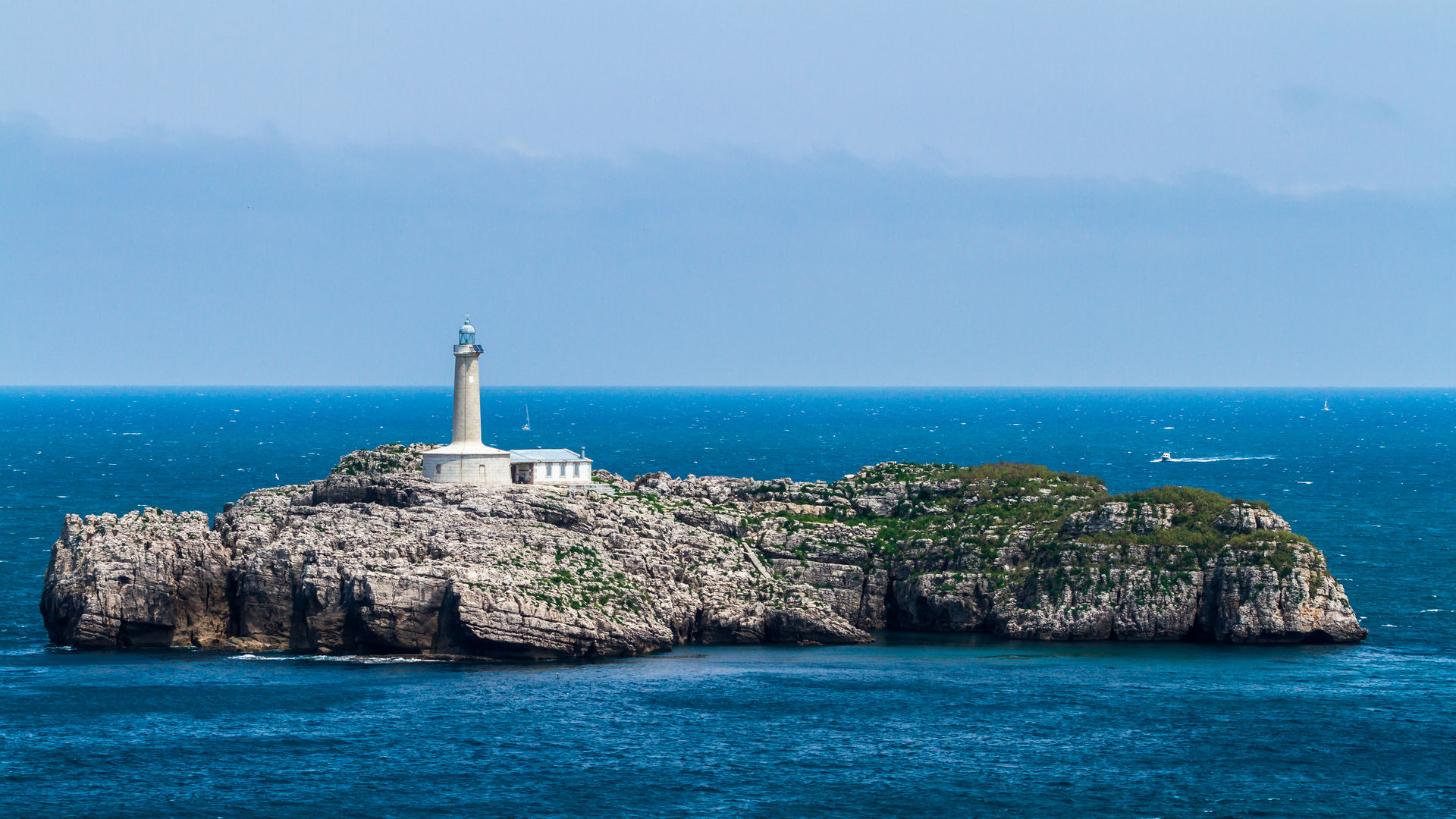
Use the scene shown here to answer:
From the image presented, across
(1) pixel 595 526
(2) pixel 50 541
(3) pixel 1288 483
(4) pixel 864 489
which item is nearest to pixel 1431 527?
(3) pixel 1288 483

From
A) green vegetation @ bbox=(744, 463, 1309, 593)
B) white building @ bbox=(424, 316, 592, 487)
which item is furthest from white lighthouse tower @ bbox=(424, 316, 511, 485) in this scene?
green vegetation @ bbox=(744, 463, 1309, 593)

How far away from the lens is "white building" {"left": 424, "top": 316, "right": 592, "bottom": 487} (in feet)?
308

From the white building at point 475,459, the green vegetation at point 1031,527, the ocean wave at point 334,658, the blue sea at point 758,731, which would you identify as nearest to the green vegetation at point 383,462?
the white building at point 475,459

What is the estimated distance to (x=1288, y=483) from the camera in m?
165

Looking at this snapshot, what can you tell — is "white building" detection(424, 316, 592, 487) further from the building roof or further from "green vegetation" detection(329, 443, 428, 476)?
"green vegetation" detection(329, 443, 428, 476)

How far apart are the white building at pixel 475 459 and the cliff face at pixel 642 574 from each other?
9.24ft

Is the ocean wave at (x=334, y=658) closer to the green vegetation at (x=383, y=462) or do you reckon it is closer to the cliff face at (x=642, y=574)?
the cliff face at (x=642, y=574)

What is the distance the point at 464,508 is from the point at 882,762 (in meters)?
33.7

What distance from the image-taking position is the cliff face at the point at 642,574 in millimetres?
76750

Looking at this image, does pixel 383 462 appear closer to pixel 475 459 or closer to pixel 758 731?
pixel 475 459

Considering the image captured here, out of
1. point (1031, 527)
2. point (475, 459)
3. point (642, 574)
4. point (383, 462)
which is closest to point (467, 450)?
point (475, 459)

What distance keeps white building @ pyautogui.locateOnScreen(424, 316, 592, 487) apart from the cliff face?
282cm

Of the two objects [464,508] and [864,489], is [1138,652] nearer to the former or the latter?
[864,489]

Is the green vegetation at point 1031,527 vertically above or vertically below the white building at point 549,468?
below
